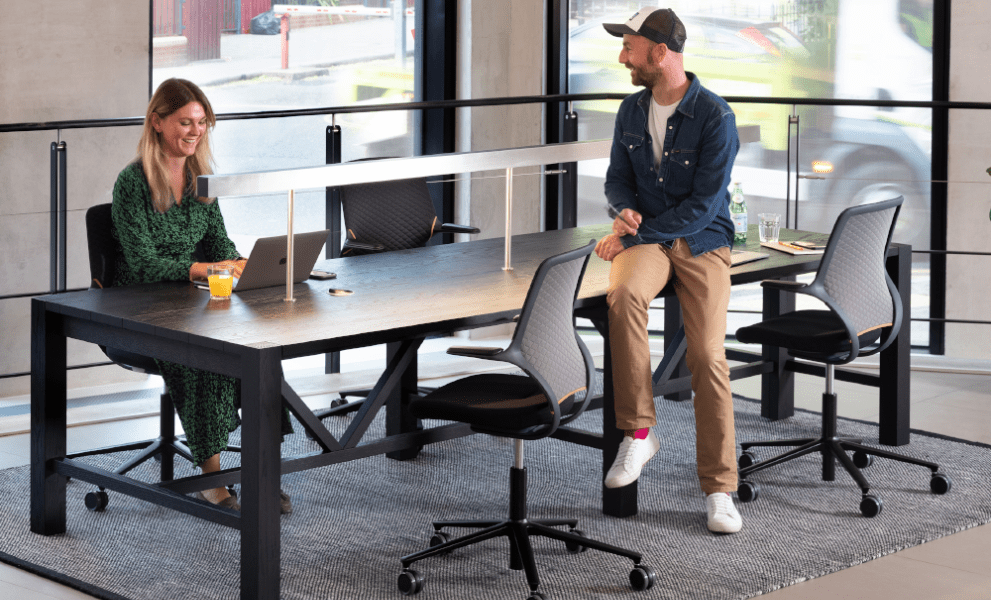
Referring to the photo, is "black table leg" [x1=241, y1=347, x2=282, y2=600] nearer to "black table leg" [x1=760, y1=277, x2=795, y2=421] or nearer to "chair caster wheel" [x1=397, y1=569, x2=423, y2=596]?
"chair caster wheel" [x1=397, y1=569, x2=423, y2=596]

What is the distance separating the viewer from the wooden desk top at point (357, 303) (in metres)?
3.51

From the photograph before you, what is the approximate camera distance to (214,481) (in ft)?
12.8

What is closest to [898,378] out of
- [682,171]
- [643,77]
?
[682,171]

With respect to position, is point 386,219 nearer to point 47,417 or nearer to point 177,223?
point 177,223

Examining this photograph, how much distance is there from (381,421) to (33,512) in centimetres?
166

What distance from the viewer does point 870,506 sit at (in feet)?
13.9

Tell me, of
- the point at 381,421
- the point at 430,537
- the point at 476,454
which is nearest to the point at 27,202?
the point at 381,421

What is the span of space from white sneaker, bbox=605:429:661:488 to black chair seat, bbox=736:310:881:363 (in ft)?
2.10

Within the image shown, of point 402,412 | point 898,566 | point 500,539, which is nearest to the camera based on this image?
point 898,566

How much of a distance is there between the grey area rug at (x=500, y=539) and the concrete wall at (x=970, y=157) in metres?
1.86

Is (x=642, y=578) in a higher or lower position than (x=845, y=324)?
lower

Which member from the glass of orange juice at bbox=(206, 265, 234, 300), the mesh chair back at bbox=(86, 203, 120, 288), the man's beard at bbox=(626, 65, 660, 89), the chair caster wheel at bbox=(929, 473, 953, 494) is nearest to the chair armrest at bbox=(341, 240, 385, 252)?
the mesh chair back at bbox=(86, 203, 120, 288)

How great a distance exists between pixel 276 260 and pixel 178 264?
0.34m

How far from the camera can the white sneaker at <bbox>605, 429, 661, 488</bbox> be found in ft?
13.5
